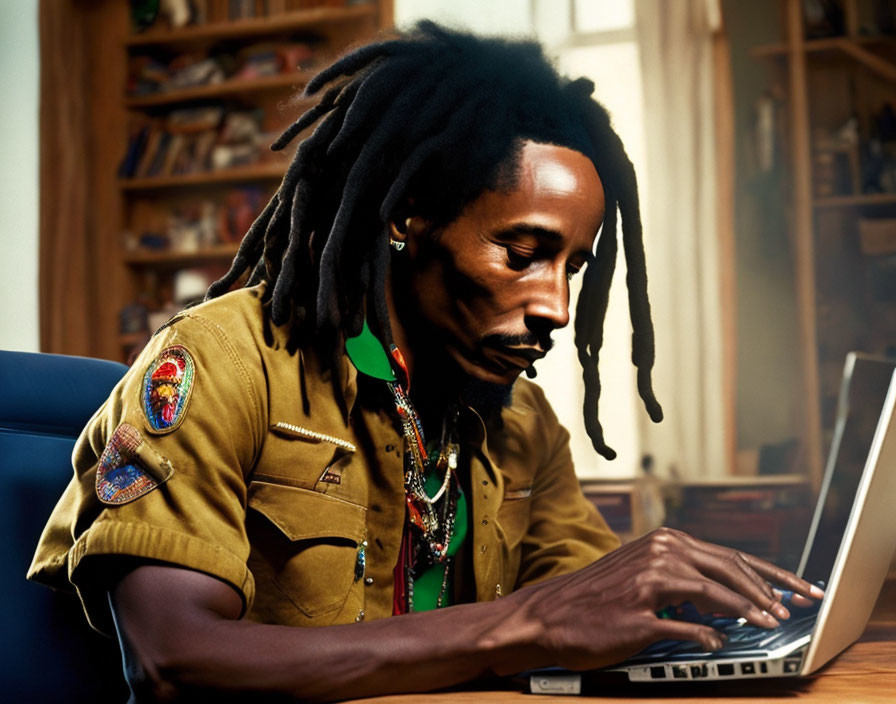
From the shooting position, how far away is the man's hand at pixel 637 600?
756mm

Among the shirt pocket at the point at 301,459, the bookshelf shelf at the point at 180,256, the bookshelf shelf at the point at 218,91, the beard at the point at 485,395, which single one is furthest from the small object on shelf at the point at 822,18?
the shirt pocket at the point at 301,459

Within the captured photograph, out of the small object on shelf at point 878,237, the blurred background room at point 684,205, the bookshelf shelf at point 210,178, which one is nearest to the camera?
the blurred background room at point 684,205

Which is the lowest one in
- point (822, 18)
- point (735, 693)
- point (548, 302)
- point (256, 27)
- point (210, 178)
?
point (735, 693)

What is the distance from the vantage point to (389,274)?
1.15 m

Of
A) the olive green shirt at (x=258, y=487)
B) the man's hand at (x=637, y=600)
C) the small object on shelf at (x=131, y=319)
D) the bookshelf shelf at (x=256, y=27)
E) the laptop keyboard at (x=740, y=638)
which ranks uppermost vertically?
the bookshelf shelf at (x=256, y=27)

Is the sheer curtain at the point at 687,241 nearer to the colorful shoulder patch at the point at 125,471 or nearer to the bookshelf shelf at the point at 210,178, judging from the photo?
the bookshelf shelf at the point at 210,178

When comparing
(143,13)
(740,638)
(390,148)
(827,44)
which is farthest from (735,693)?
(143,13)

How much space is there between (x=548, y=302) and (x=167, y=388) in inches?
15.6

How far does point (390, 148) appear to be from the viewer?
1.10 metres

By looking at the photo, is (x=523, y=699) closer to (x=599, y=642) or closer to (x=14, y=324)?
(x=599, y=642)

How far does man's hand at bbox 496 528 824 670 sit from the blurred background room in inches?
107

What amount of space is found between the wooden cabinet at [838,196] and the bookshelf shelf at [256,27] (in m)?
1.75

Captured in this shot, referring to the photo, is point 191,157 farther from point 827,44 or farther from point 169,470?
point 169,470

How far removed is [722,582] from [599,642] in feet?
0.43
